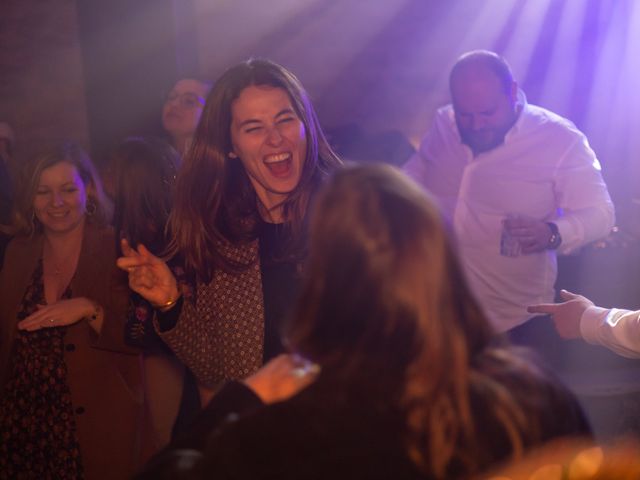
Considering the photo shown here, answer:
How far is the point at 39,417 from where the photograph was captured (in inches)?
110

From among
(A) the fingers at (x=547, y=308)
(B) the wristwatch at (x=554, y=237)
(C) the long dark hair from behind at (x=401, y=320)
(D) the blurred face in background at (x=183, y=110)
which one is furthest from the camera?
(D) the blurred face in background at (x=183, y=110)

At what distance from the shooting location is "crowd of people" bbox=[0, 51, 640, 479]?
43.1 inches

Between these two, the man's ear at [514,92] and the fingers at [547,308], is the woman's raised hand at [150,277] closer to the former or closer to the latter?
the fingers at [547,308]

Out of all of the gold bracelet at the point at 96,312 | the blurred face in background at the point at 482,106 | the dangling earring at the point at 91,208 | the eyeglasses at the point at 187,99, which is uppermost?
the eyeglasses at the point at 187,99

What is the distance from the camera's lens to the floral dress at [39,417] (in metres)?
2.79

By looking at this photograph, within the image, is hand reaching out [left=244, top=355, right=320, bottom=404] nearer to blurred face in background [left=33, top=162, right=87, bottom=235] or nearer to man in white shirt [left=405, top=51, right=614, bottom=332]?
blurred face in background [left=33, top=162, right=87, bottom=235]

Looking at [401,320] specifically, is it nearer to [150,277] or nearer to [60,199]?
[150,277]

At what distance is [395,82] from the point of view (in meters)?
6.82

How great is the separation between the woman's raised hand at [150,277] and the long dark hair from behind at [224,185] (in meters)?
0.11

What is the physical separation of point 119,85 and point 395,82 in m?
2.56

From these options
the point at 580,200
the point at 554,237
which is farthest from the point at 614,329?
the point at 580,200

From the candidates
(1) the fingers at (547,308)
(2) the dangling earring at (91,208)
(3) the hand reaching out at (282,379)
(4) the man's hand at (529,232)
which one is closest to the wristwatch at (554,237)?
(4) the man's hand at (529,232)

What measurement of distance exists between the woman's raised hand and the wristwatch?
1.88m

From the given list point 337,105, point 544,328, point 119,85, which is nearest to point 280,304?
point 544,328
